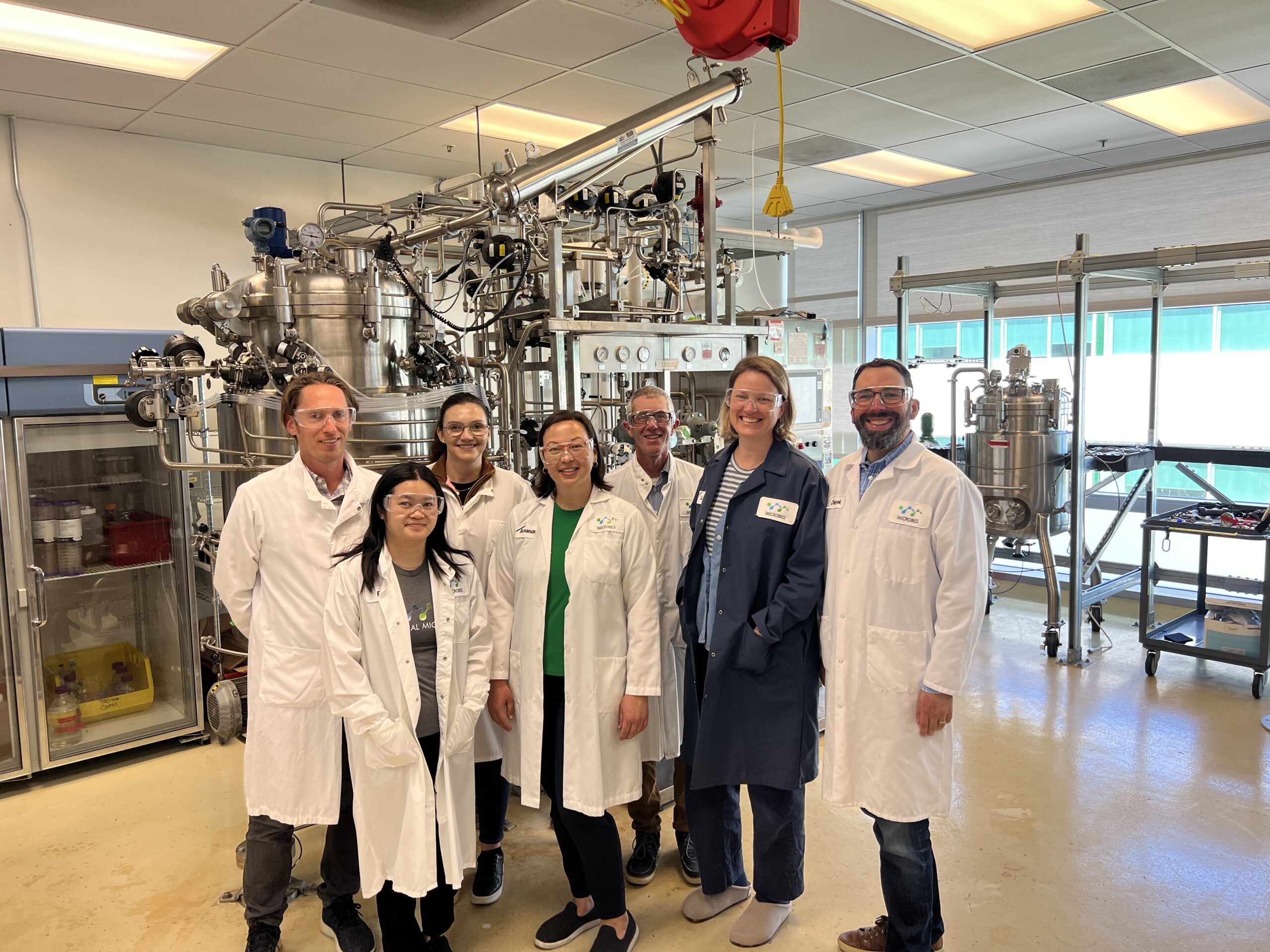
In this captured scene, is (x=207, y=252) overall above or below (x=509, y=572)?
above

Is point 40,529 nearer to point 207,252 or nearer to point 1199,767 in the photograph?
point 207,252

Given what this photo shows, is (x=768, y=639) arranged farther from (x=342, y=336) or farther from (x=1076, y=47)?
(x=1076, y=47)

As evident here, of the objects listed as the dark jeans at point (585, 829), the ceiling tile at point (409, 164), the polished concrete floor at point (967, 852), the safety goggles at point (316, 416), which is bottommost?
the polished concrete floor at point (967, 852)

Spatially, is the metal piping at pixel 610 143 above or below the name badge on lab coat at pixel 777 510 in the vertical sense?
above

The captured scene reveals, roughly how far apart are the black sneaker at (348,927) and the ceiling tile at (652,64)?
129 inches

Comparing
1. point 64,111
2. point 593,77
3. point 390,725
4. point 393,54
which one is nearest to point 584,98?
point 593,77

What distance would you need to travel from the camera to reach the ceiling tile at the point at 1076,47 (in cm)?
351

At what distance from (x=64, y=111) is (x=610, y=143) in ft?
10.5

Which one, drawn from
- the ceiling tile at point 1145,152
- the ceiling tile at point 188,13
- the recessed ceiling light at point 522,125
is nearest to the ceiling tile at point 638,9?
the ceiling tile at point 188,13

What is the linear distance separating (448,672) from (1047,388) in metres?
3.98

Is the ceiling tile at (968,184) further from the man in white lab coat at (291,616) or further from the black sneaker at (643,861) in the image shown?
the man in white lab coat at (291,616)

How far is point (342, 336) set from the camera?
9.95ft

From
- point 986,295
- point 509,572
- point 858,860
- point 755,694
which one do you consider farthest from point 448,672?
point 986,295

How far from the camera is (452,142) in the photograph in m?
5.05
